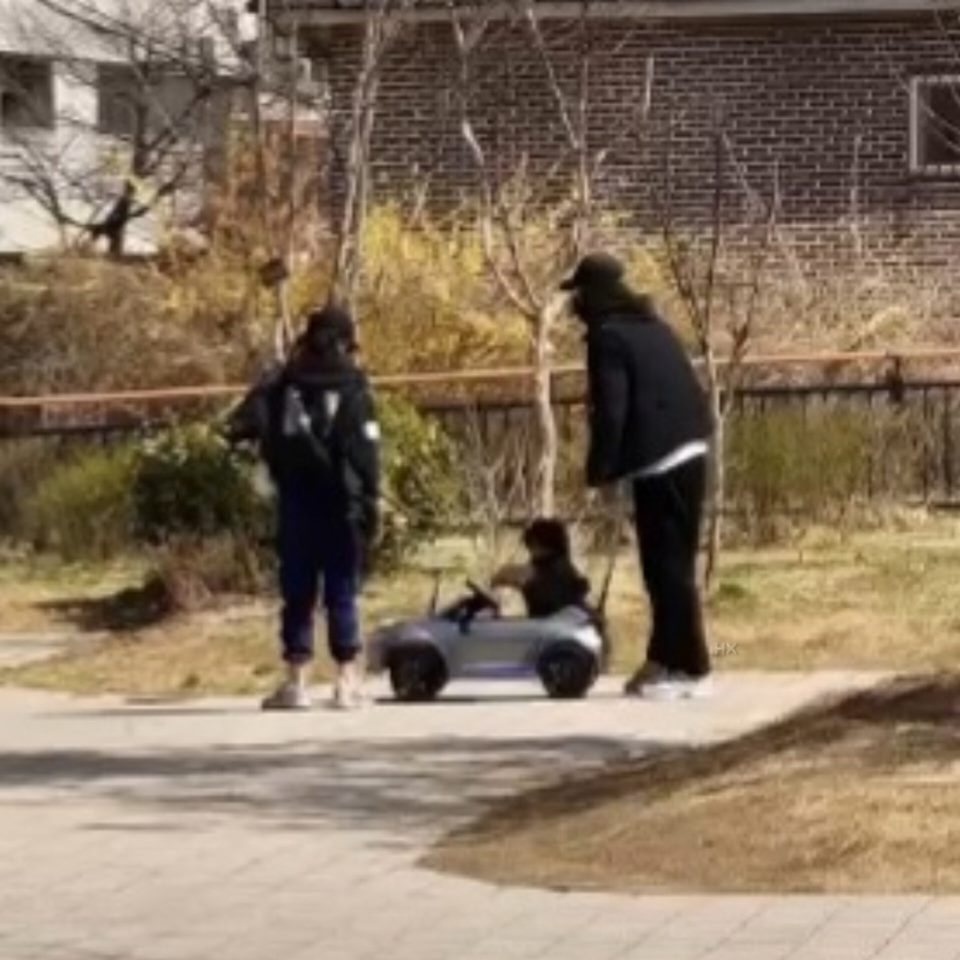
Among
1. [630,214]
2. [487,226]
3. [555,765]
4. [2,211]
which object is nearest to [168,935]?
[555,765]

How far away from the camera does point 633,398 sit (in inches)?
555

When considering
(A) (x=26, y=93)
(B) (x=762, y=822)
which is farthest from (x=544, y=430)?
(A) (x=26, y=93)

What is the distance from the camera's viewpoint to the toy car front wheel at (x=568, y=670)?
14.7m

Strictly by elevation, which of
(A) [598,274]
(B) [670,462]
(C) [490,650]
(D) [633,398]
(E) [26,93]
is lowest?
(C) [490,650]

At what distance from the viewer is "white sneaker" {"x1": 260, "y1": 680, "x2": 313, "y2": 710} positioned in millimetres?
14898

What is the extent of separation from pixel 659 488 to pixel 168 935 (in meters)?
4.55

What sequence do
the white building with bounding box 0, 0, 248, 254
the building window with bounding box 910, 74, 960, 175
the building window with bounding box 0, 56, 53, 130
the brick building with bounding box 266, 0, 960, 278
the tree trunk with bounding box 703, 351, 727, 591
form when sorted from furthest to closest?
the building window with bounding box 0, 56, 53, 130 < the white building with bounding box 0, 0, 248, 254 < the building window with bounding box 910, 74, 960, 175 < the brick building with bounding box 266, 0, 960, 278 < the tree trunk with bounding box 703, 351, 727, 591

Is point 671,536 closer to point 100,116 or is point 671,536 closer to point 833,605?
point 833,605

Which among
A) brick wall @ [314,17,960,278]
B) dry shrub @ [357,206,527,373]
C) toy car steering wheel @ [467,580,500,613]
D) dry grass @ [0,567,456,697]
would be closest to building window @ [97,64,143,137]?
brick wall @ [314,17,960,278]

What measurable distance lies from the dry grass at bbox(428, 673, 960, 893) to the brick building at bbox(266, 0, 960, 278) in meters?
16.7

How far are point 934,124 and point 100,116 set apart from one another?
1741 cm

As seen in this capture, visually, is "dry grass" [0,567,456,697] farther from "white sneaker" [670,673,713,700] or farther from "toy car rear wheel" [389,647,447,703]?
"white sneaker" [670,673,713,700]

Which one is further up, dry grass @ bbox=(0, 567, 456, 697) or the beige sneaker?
the beige sneaker

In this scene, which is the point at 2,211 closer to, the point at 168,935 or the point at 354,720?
the point at 354,720
